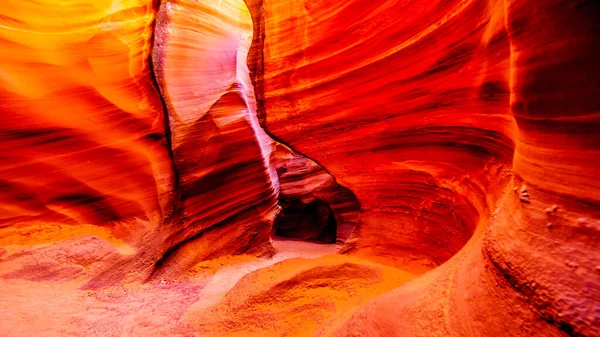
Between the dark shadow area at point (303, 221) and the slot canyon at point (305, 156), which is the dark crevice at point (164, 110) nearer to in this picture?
the slot canyon at point (305, 156)

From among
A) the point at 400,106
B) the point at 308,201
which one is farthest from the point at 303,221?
the point at 400,106

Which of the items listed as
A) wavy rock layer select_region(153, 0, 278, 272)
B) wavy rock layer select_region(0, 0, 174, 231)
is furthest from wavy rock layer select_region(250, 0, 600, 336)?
wavy rock layer select_region(0, 0, 174, 231)

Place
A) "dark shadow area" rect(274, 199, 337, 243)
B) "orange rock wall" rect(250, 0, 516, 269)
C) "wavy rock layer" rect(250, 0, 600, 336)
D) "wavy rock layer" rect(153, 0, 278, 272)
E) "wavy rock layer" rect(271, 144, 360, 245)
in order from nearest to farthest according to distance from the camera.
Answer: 1. "wavy rock layer" rect(250, 0, 600, 336)
2. "orange rock wall" rect(250, 0, 516, 269)
3. "wavy rock layer" rect(153, 0, 278, 272)
4. "wavy rock layer" rect(271, 144, 360, 245)
5. "dark shadow area" rect(274, 199, 337, 243)

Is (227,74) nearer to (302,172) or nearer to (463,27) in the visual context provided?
(463,27)

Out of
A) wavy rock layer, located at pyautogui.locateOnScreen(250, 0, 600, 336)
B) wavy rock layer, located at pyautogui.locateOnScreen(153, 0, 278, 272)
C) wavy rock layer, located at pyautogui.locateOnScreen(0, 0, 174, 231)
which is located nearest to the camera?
wavy rock layer, located at pyautogui.locateOnScreen(250, 0, 600, 336)

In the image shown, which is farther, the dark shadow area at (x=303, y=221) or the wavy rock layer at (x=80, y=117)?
the dark shadow area at (x=303, y=221)

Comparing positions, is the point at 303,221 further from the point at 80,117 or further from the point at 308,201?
the point at 80,117

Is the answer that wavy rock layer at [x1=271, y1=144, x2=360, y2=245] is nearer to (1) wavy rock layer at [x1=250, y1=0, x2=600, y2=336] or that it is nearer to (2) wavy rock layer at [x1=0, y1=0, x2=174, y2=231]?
(2) wavy rock layer at [x1=0, y1=0, x2=174, y2=231]

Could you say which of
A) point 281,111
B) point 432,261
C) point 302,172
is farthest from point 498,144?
point 302,172

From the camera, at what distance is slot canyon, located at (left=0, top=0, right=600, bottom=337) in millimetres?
1115

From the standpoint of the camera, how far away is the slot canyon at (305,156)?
1115mm

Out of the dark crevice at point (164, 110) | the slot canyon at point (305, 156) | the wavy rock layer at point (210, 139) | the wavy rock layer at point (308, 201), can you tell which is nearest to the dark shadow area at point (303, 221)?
the wavy rock layer at point (308, 201)

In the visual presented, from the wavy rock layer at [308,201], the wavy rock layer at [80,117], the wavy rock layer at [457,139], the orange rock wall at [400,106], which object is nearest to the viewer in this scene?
the wavy rock layer at [457,139]

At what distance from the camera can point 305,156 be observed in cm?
428
